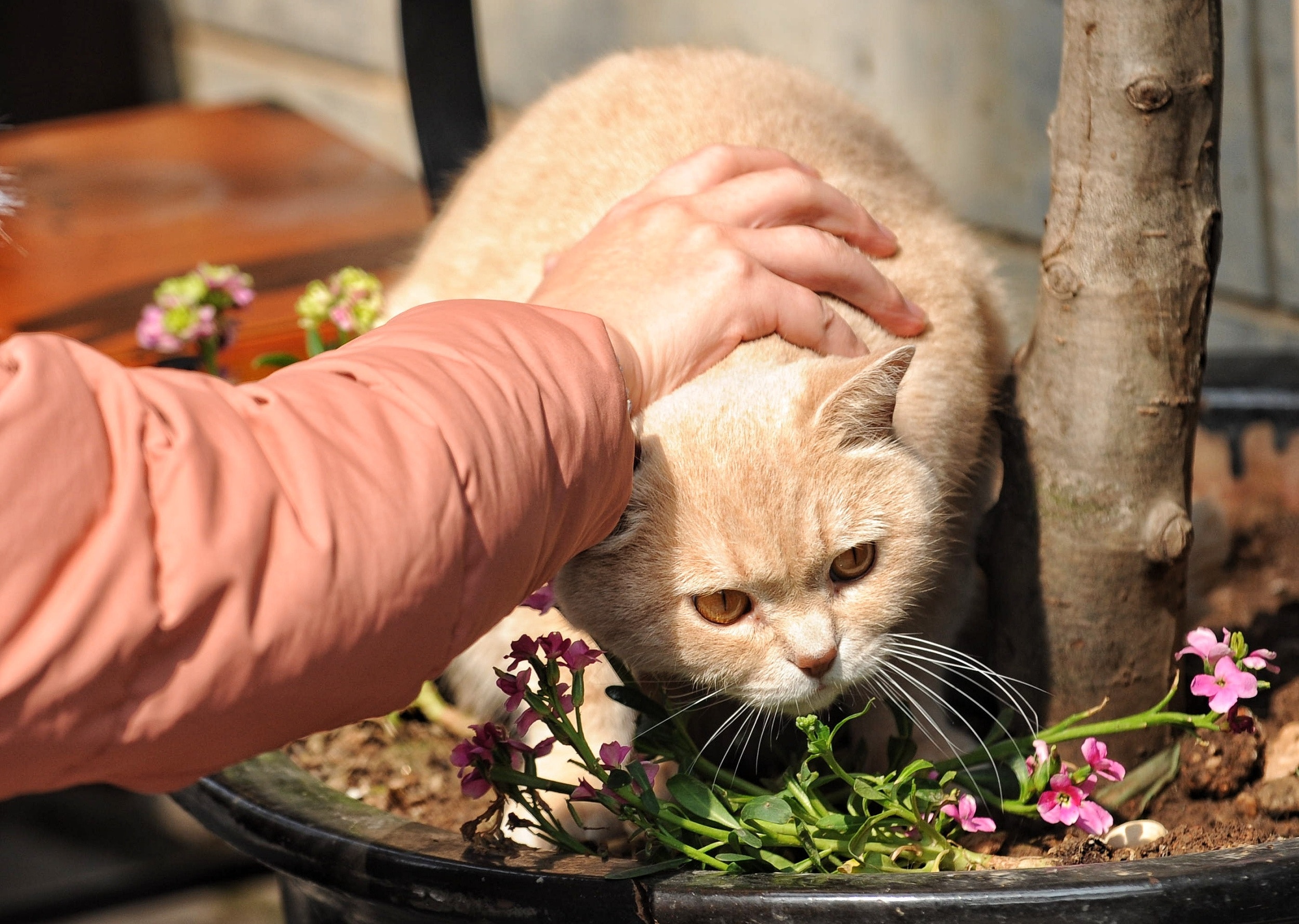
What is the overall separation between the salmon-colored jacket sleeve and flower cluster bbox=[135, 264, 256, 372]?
83cm

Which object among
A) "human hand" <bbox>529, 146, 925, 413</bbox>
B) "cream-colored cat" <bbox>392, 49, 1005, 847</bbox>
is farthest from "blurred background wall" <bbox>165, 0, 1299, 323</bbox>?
"human hand" <bbox>529, 146, 925, 413</bbox>

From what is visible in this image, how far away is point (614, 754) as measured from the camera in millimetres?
946

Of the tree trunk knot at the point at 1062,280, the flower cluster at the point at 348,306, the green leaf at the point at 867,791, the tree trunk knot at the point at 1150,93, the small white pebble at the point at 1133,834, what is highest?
the tree trunk knot at the point at 1150,93

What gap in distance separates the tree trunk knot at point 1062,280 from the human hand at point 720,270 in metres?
0.16

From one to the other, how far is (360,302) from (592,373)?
756 mm

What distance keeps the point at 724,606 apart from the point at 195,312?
2.83 feet

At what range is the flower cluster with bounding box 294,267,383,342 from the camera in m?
1.48

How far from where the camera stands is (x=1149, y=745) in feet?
3.69

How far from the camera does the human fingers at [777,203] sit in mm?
1095

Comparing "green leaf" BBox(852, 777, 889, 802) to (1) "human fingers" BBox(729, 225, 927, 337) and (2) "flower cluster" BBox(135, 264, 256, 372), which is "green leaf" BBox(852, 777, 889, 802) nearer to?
(1) "human fingers" BBox(729, 225, 927, 337)

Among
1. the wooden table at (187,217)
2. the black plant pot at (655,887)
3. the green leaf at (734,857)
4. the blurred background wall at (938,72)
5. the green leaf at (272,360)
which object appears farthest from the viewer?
the wooden table at (187,217)

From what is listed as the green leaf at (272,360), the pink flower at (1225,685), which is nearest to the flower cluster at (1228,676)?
the pink flower at (1225,685)

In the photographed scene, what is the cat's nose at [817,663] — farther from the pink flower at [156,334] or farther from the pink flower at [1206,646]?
the pink flower at [156,334]

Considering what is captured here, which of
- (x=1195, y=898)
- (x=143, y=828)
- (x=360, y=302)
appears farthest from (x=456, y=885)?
(x=143, y=828)
